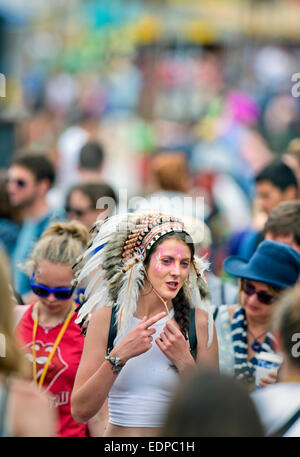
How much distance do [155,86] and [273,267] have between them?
41.3ft

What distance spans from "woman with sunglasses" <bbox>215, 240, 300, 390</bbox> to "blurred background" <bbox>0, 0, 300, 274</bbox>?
5343mm

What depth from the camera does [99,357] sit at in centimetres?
Result: 339

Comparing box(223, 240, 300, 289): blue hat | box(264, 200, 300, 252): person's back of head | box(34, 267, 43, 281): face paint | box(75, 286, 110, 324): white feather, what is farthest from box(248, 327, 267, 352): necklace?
box(34, 267, 43, 281): face paint

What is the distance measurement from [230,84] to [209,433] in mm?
13904

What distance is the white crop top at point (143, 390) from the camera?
3.38 meters

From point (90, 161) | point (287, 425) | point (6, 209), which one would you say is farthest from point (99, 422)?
point (90, 161)

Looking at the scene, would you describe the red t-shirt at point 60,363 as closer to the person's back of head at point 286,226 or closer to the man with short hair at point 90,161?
the person's back of head at point 286,226

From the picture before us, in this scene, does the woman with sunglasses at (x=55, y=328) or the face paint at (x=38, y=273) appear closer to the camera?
the woman with sunglasses at (x=55, y=328)

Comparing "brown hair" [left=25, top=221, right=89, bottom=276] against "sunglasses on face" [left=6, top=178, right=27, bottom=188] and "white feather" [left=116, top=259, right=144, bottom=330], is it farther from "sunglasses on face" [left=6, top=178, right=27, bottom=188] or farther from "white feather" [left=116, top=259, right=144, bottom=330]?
"sunglasses on face" [left=6, top=178, right=27, bottom=188]

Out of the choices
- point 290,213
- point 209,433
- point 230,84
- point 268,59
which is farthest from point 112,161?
point 209,433

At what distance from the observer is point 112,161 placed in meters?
14.0

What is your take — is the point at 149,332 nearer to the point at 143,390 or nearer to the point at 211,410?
the point at 143,390

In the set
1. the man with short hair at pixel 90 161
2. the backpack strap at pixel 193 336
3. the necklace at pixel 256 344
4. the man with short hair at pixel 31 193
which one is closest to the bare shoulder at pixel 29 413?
the backpack strap at pixel 193 336

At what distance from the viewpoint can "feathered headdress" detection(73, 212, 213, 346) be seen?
3.49 metres
